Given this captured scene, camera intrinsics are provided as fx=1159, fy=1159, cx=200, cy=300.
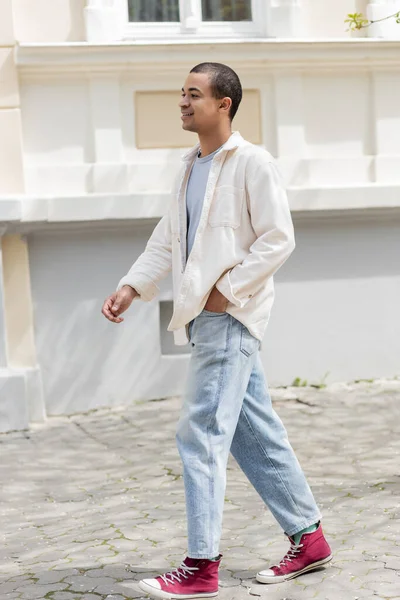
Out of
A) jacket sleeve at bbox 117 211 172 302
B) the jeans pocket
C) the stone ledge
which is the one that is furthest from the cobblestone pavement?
the stone ledge

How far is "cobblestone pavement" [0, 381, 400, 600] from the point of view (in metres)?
4.65

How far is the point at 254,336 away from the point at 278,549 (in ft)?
3.89

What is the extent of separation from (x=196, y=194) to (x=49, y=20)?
432 centimetres

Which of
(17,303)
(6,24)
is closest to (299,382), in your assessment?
(17,303)

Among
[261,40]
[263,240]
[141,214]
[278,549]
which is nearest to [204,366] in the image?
[263,240]

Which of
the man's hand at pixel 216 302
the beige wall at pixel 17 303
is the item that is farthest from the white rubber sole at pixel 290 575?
the beige wall at pixel 17 303

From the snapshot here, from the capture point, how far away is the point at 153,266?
4.59 meters

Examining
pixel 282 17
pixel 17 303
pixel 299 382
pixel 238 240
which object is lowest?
pixel 299 382

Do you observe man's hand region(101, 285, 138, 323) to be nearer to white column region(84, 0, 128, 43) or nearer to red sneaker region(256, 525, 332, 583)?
red sneaker region(256, 525, 332, 583)

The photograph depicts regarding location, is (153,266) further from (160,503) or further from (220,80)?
(160,503)

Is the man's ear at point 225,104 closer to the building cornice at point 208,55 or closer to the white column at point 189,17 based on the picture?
the building cornice at point 208,55

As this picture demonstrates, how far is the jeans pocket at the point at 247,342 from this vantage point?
4.29 m

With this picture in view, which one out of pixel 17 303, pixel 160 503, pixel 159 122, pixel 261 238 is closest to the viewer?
pixel 261 238

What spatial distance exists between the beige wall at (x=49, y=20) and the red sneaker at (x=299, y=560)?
15.9 feet
